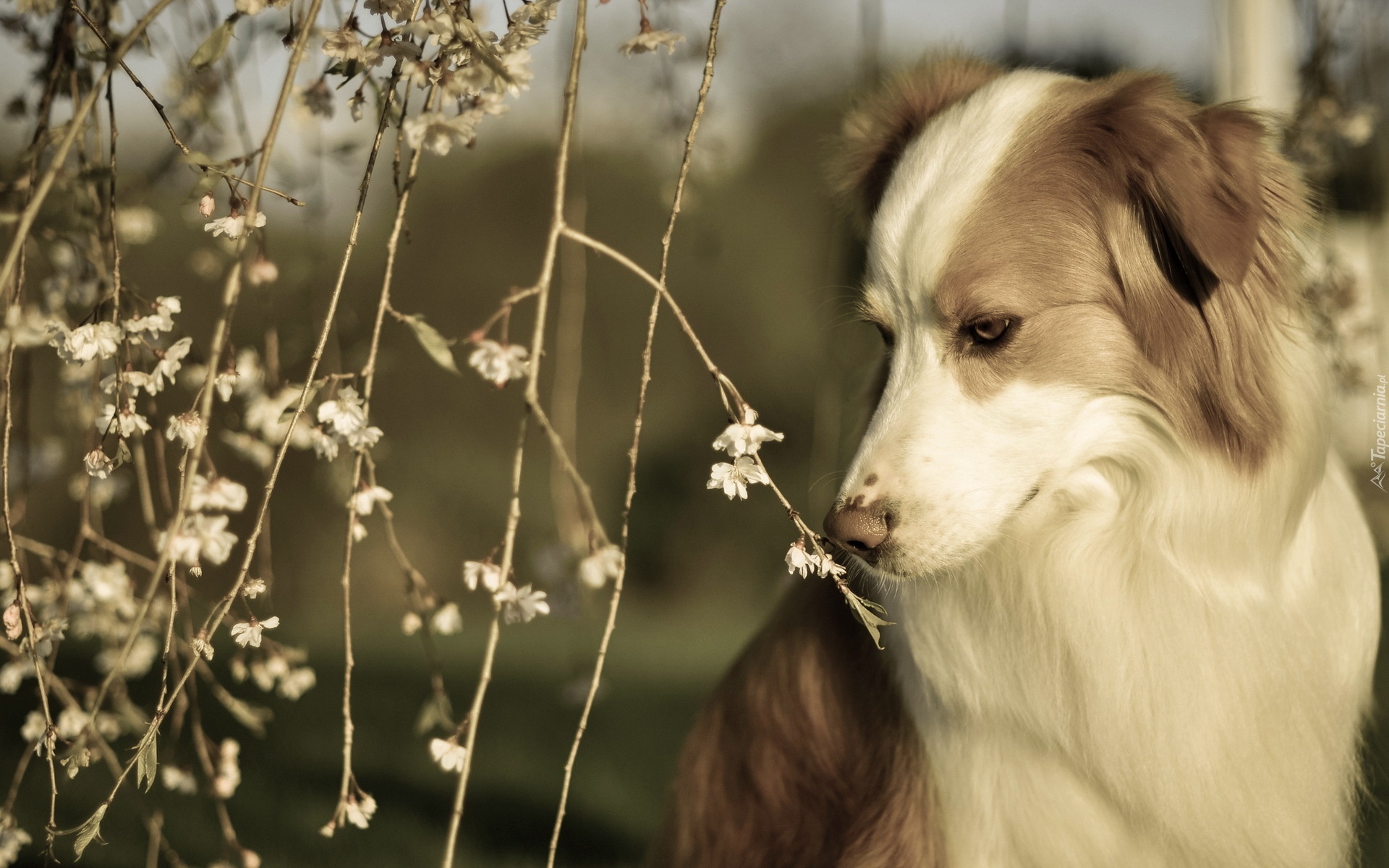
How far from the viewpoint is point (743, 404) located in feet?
4.46

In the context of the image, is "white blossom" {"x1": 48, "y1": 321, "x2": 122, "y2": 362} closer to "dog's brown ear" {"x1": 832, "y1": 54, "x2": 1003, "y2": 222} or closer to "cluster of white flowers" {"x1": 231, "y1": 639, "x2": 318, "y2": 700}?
"cluster of white flowers" {"x1": 231, "y1": 639, "x2": 318, "y2": 700}

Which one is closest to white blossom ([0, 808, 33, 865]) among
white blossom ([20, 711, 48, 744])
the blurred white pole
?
white blossom ([20, 711, 48, 744])

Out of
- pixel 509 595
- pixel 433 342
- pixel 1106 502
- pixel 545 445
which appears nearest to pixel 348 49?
pixel 433 342

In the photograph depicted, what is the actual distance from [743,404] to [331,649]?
212 inches

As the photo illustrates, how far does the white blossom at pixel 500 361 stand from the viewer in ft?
4.50

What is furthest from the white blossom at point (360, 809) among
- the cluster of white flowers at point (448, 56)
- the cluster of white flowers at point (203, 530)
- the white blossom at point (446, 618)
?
the cluster of white flowers at point (448, 56)

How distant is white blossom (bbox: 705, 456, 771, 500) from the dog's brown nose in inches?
13.5

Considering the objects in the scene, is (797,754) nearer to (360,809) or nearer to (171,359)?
(360,809)

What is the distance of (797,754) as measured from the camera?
7.50 ft

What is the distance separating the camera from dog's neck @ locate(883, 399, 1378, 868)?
1.87 meters

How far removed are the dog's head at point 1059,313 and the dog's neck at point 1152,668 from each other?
0.11 metres

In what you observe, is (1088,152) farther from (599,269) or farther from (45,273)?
(599,269)

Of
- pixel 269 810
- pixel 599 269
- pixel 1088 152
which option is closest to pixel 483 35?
pixel 1088 152

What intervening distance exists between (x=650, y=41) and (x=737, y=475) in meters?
0.59
